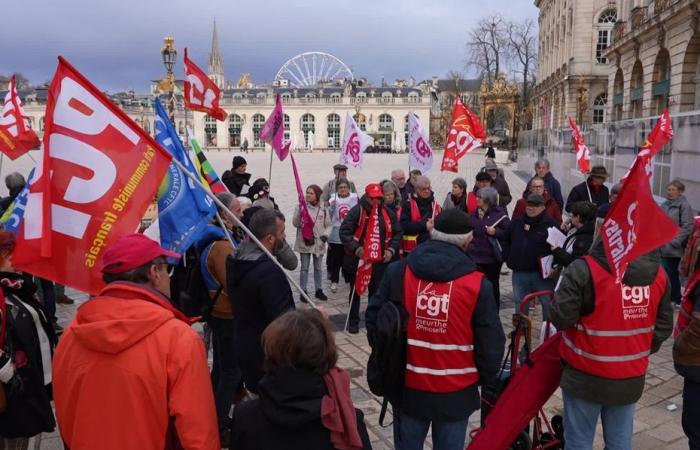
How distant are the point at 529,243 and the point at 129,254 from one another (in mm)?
4471

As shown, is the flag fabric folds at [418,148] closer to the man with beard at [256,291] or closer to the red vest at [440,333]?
the man with beard at [256,291]

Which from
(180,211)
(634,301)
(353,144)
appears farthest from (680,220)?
(180,211)

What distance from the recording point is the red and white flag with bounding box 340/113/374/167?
1045 cm

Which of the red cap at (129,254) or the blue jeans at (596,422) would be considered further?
the blue jeans at (596,422)

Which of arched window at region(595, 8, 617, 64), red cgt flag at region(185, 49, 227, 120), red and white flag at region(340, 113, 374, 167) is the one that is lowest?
red and white flag at region(340, 113, 374, 167)

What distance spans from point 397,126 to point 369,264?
92.2 m

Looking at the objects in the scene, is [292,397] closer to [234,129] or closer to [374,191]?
[374,191]

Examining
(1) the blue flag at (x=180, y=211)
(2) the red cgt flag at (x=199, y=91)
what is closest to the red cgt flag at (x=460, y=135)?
(2) the red cgt flag at (x=199, y=91)

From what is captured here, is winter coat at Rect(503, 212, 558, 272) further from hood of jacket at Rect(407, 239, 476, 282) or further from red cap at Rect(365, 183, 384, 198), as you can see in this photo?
hood of jacket at Rect(407, 239, 476, 282)

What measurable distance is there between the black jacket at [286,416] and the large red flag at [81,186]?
1.24 meters

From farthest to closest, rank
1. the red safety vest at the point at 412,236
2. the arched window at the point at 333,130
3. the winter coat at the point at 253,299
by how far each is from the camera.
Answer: the arched window at the point at 333,130 < the red safety vest at the point at 412,236 < the winter coat at the point at 253,299

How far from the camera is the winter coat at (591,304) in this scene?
3.15 meters

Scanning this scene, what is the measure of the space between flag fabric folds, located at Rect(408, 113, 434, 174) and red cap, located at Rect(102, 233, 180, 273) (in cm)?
819

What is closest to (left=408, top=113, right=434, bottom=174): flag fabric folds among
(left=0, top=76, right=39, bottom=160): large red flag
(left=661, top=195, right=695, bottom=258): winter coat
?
(left=661, top=195, right=695, bottom=258): winter coat
